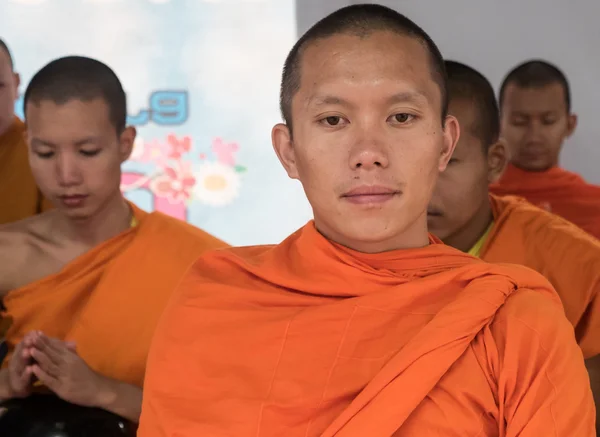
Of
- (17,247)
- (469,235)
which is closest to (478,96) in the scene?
(469,235)

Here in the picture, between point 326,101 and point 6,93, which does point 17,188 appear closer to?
point 6,93

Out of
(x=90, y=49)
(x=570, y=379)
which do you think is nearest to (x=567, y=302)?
(x=570, y=379)

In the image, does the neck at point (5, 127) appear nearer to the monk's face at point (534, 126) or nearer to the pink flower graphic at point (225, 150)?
the pink flower graphic at point (225, 150)

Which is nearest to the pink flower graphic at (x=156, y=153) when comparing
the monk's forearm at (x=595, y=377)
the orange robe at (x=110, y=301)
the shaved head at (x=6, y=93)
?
the shaved head at (x=6, y=93)

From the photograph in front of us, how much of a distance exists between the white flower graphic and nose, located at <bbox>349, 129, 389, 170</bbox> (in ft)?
11.0

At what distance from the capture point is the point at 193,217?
5.08m

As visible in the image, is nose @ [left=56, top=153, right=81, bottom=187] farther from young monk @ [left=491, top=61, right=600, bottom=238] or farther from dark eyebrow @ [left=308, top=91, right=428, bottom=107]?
young monk @ [left=491, top=61, right=600, bottom=238]

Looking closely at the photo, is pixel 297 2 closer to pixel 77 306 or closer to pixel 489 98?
pixel 489 98

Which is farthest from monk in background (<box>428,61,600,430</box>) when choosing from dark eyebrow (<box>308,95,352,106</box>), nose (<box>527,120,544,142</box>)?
nose (<box>527,120,544,142</box>)

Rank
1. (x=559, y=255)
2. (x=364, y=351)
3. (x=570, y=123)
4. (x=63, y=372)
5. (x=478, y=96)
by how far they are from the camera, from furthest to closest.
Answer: (x=570, y=123) → (x=478, y=96) → (x=559, y=255) → (x=63, y=372) → (x=364, y=351)

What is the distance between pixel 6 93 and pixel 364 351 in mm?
2441

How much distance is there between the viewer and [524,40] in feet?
16.8

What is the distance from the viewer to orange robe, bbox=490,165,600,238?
13.4ft

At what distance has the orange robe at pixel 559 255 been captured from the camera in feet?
8.25
